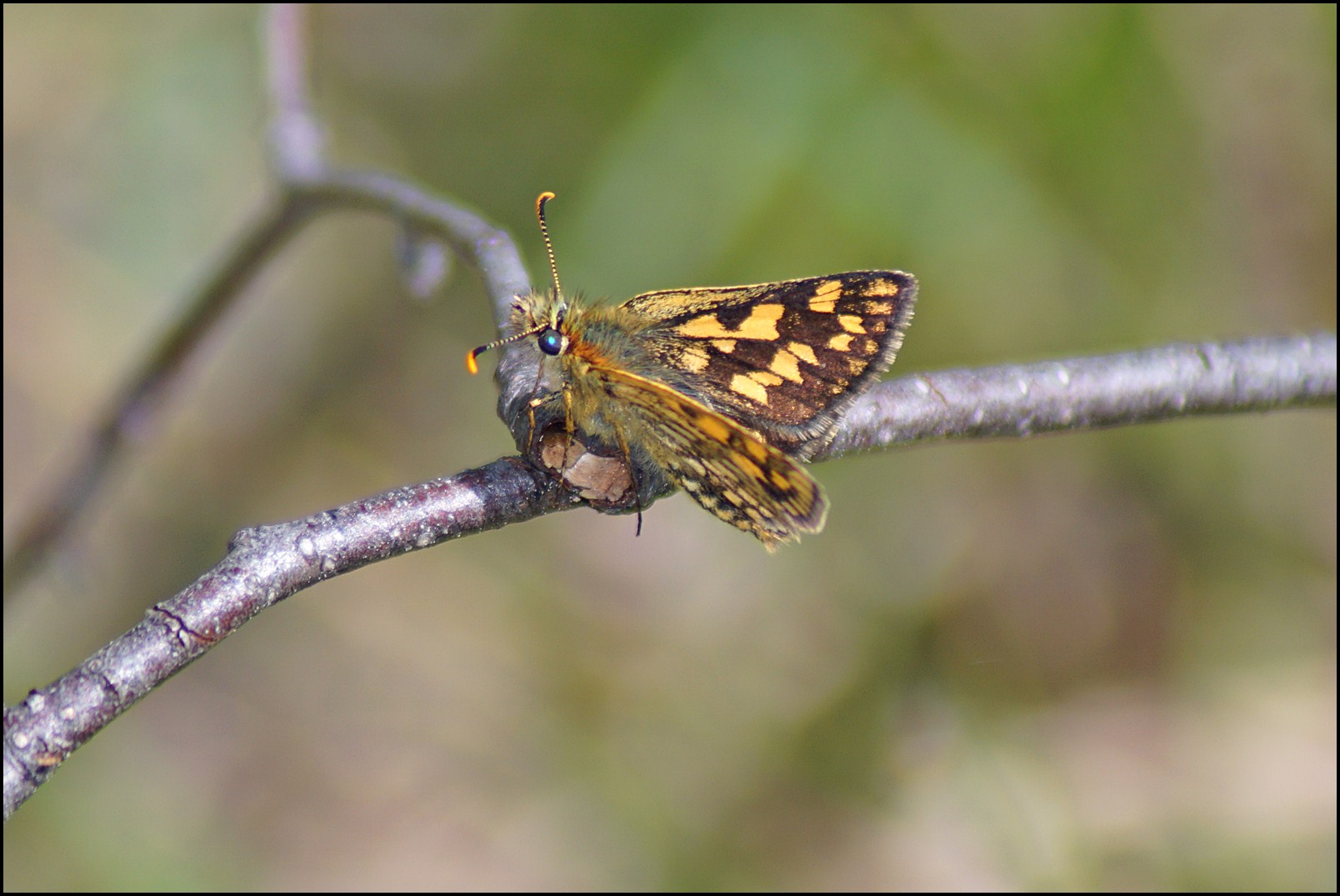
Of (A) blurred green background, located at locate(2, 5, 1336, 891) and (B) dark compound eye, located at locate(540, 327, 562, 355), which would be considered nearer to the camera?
(B) dark compound eye, located at locate(540, 327, 562, 355)

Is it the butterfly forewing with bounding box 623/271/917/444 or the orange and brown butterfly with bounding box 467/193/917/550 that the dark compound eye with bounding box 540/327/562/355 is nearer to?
the orange and brown butterfly with bounding box 467/193/917/550

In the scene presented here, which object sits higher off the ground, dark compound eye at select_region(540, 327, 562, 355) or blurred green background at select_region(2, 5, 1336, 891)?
blurred green background at select_region(2, 5, 1336, 891)

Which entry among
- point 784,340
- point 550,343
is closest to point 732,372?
point 784,340

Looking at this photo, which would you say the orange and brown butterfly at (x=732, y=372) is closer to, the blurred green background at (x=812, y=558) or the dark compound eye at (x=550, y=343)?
the dark compound eye at (x=550, y=343)

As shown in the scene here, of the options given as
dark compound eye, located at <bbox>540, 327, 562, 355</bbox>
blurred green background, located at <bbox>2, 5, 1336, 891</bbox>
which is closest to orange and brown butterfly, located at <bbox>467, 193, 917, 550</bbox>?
dark compound eye, located at <bbox>540, 327, 562, 355</bbox>

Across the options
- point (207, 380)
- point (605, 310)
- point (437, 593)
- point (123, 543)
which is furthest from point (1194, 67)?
point (123, 543)

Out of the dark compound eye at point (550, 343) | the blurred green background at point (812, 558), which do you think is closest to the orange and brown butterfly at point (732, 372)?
the dark compound eye at point (550, 343)
